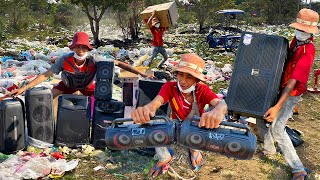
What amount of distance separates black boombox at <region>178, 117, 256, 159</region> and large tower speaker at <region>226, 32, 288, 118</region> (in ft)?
5.18

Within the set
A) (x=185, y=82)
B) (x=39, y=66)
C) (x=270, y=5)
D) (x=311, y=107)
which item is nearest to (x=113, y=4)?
(x=39, y=66)

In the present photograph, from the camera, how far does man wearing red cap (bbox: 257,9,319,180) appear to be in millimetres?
3420

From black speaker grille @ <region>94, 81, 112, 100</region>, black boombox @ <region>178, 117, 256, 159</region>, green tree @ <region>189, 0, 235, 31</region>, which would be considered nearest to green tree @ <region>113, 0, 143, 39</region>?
green tree @ <region>189, 0, 235, 31</region>

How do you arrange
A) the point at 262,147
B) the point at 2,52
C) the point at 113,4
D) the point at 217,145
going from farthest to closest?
the point at 113,4, the point at 2,52, the point at 262,147, the point at 217,145

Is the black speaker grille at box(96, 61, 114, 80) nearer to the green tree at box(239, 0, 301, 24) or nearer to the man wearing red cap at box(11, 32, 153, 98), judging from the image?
the man wearing red cap at box(11, 32, 153, 98)

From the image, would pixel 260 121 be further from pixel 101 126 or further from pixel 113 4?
pixel 113 4

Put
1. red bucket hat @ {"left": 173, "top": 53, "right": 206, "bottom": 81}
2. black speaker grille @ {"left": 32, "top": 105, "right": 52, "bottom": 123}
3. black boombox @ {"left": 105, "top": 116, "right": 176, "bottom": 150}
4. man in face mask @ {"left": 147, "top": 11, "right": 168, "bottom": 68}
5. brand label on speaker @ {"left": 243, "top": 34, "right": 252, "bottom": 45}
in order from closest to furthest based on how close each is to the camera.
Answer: black boombox @ {"left": 105, "top": 116, "right": 176, "bottom": 150} → red bucket hat @ {"left": 173, "top": 53, "right": 206, "bottom": 81} → brand label on speaker @ {"left": 243, "top": 34, "right": 252, "bottom": 45} → black speaker grille @ {"left": 32, "top": 105, "right": 52, "bottom": 123} → man in face mask @ {"left": 147, "top": 11, "right": 168, "bottom": 68}

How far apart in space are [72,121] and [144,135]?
196 centimetres

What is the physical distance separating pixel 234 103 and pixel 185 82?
1.42 metres

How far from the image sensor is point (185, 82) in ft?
9.55

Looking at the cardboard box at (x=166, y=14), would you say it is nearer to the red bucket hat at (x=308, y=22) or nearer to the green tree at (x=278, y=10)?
the red bucket hat at (x=308, y=22)

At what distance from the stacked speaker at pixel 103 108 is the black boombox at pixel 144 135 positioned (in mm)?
1679

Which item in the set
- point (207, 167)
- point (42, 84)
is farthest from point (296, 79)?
point (42, 84)

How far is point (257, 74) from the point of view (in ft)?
13.2
